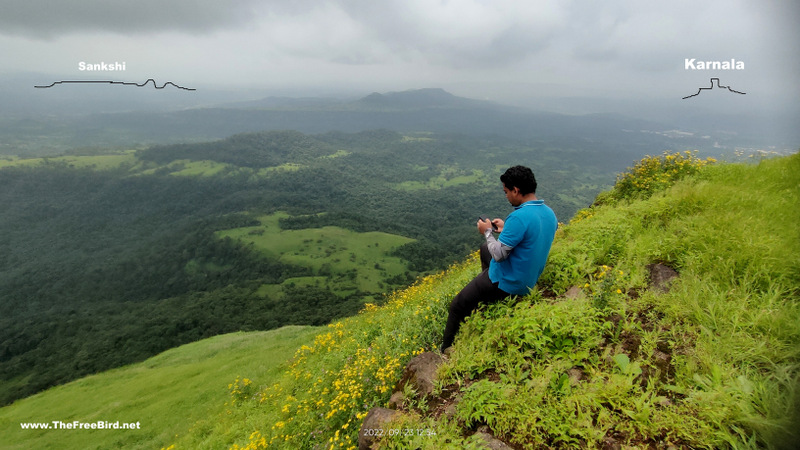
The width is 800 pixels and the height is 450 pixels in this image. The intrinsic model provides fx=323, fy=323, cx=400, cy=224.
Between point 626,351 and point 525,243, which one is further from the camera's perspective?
point 525,243

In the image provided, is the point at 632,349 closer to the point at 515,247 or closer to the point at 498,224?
the point at 515,247

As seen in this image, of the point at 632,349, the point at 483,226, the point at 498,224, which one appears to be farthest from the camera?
the point at 498,224

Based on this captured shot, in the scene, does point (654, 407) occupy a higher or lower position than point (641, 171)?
lower

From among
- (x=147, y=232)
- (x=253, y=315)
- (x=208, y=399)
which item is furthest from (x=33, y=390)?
(x=147, y=232)

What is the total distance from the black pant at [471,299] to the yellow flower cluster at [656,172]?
7.90 metres

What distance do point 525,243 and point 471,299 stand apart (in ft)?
4.52

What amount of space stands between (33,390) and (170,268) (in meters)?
88.6

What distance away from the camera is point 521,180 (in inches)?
185

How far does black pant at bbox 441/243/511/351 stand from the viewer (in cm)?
534

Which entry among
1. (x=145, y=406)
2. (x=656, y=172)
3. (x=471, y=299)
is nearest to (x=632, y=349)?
(x=471, y=299)

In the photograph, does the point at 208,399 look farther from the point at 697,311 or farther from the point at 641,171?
the point at 641,171

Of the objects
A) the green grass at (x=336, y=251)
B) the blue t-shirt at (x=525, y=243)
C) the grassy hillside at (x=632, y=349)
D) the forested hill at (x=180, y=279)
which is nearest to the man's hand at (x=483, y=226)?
the blue t-shirt at (x=525, y=243)

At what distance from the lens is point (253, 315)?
88750 mm

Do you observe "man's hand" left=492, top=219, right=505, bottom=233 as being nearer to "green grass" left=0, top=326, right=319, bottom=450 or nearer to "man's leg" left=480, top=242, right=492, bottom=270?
"man's leg" left=480, top=242, right=492, bottom=270
